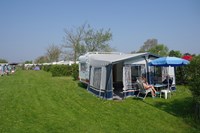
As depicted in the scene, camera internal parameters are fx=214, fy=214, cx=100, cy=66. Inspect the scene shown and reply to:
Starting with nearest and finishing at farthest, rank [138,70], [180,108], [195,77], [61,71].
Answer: [195,77]
[180,108]
[138,70]
[61,71]

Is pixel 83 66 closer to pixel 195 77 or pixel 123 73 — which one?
pixel 123 73

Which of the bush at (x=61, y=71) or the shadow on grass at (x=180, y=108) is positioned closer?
the shadow on grass at (x=180, y=108)

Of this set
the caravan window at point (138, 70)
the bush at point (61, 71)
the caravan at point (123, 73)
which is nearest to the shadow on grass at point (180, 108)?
the caravan at point (123, 73)

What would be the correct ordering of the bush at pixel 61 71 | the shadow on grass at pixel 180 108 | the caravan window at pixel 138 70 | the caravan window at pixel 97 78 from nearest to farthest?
the shadow on grass at pixel 180 108 < the caravan window at pixel 97 78 < the caravan window at pixel 138 70 < the bush at pixel 61 71

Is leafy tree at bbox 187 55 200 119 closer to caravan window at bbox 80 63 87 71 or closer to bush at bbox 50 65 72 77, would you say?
caravan window at bbox 80 63 87 71

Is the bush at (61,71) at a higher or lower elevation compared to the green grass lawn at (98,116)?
higher

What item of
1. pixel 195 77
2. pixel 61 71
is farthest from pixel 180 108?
pixel 61 71

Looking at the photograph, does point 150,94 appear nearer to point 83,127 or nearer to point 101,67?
point 101,67

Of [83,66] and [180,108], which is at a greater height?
[83,66]

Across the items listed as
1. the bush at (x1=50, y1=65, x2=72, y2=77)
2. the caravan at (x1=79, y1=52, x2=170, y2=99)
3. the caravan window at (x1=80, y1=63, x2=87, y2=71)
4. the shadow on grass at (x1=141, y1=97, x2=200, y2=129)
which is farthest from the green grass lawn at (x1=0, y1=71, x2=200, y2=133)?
the bush at (x1=50, y1=65, x2=72, y2=77)

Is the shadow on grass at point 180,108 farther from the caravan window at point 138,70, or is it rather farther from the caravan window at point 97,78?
the caravan window at point 97,78

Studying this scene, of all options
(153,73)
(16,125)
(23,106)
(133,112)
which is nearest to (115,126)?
(133,112)

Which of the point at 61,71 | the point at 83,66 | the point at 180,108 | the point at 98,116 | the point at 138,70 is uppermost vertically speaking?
the point at 83,66

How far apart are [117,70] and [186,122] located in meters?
8.60
